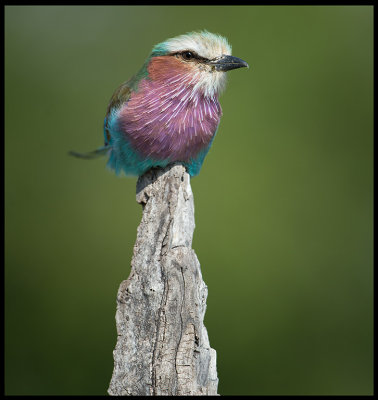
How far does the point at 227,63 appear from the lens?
10.5 ft

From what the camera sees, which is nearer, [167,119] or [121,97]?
[167,119]

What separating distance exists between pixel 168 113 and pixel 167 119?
37 mm

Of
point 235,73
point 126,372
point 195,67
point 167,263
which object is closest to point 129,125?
point 195,67

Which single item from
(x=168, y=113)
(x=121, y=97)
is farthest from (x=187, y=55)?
(x=121, y=97)

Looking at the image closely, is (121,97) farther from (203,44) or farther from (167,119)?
(203,44)

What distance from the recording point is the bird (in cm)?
321

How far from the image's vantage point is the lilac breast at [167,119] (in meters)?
3.21

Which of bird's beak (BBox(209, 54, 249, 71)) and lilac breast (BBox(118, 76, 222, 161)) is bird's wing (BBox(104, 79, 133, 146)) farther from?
bird's beak (BBox(209, 54, 249, 71))

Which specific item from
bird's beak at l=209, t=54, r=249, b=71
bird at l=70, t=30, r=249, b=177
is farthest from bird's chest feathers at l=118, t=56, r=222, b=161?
bird's beak at l=209, t=54, r=249, b=71

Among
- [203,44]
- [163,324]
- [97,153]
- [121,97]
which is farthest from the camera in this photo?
[97,153]

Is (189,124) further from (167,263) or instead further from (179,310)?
(179,310)

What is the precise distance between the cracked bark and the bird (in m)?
0.58

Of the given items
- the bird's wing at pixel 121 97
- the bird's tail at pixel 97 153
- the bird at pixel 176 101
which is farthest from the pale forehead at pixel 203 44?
the bird's tail at pixel 97 153

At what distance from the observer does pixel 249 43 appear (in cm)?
533
